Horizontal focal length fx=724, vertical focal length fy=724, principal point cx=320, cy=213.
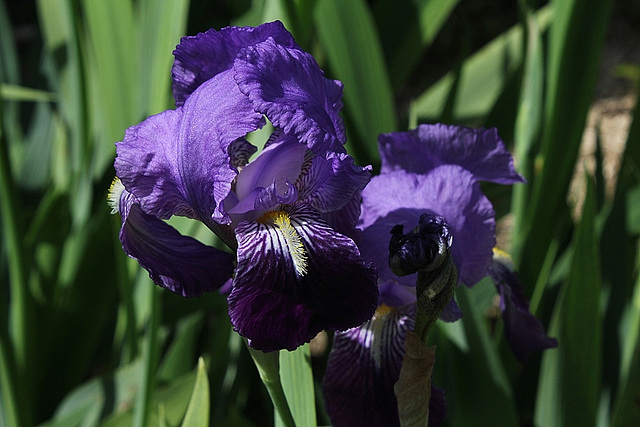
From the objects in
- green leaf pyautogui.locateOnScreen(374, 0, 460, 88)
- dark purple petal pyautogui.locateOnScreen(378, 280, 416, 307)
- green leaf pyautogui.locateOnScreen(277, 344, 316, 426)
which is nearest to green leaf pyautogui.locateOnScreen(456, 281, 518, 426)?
dark purple petal pyautogui.locateOnScreen(378, 280, 416, 307)

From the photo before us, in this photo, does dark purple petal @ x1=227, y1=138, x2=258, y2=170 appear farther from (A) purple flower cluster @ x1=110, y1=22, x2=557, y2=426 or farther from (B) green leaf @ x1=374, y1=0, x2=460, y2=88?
(B) green leaf @ x1=374, y1=0, x2=460, y2=88

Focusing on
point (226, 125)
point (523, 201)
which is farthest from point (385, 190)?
point (523, 201)

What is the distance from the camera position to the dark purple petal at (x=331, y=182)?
53cm

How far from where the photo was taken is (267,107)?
483mm

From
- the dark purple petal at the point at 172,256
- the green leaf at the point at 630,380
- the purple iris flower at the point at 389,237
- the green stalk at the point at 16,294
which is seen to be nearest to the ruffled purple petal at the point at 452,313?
the purple iris flower at the point at 389,237

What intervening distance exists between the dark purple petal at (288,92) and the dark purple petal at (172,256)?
137 millimetres

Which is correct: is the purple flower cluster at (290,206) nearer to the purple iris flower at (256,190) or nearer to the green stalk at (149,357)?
the purple iris flower at (256,190)

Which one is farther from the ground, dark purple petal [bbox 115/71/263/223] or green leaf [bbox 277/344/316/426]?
dark purple petal [bbox 115/71/263/223]

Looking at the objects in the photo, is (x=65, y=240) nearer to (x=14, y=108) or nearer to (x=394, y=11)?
(x=14, y=108)

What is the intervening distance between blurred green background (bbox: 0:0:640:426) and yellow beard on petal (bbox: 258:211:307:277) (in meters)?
0.15

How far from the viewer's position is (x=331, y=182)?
539mm

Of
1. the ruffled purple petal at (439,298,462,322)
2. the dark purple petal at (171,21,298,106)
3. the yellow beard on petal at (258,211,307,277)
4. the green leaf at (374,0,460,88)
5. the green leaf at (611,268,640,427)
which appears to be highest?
the green leaf at (374,0,460,88)

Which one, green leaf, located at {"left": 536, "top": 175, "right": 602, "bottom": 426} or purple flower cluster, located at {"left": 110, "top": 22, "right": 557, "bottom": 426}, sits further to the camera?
green leaf, located at {"left": 536, "top": 175, "right": 602, "bottom": 426}

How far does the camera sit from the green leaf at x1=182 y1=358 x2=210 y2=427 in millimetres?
660
